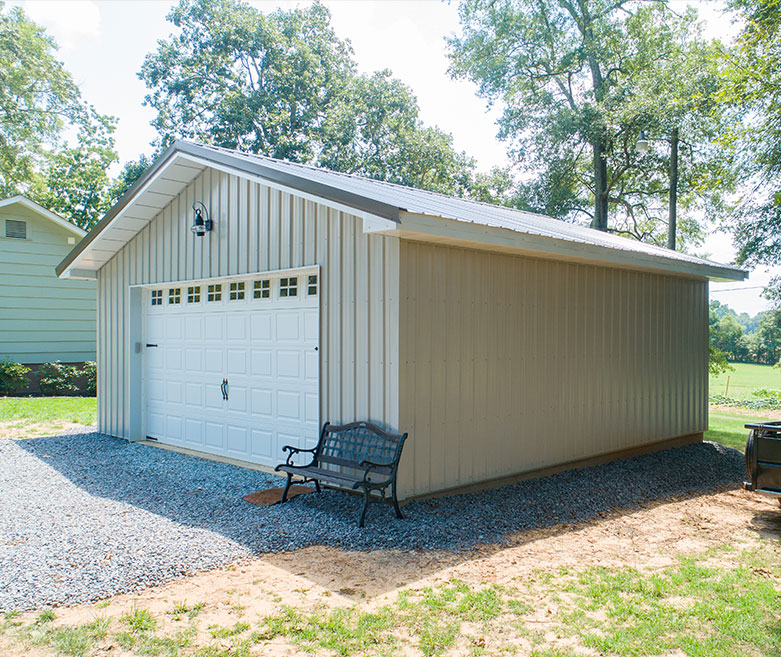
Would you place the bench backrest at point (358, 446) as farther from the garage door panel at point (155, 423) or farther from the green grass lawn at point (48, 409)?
the green grass lawn at point (48, 409)

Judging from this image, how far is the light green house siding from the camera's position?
14266 millimetres

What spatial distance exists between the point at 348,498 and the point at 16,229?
12.4m

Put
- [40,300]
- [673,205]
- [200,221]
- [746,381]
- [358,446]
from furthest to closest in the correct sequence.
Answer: [746,381]
[673,205]
[40,300]
[200,221]
[358,446]

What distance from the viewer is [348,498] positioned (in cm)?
581

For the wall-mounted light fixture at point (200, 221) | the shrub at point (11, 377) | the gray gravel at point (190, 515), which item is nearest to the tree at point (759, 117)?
the gray gravel at point (190, 515)

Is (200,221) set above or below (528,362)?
above

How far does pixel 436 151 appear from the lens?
82.3ft

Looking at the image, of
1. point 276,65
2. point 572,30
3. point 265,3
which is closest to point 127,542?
point 572,30

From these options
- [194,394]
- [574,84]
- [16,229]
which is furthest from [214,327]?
[574,84]

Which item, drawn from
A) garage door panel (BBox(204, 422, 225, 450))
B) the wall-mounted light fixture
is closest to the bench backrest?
garage door panel (BBox(204, 422, 225, 450))

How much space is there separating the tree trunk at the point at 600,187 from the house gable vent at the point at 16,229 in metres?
16.2

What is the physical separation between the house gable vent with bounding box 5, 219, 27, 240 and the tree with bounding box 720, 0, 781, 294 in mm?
14500

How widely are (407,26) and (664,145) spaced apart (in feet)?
29.5

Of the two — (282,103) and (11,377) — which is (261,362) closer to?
(11,377)
